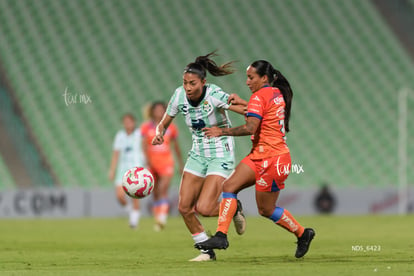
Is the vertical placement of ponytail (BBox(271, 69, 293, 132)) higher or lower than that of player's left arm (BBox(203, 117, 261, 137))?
higher

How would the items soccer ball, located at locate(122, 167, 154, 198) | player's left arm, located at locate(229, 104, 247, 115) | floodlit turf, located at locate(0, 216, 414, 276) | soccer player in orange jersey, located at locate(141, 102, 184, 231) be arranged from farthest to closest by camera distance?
soccer player in orange jersey, located at locate(141, 102, 184, 231) < soccer ball, located at locate(122, 167, 154, 198) < player's left arm, located at locate(229, 104, 247, 115) < floodlit turf, located at locate(0, 216, 414, 276)

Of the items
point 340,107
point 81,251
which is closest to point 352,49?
point 340,107

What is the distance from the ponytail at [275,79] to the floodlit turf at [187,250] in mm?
1472

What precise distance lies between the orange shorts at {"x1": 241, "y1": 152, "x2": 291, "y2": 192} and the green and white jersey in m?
0.50

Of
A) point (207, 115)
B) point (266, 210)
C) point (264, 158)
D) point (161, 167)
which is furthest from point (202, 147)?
point (161, 167)

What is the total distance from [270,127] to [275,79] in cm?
53

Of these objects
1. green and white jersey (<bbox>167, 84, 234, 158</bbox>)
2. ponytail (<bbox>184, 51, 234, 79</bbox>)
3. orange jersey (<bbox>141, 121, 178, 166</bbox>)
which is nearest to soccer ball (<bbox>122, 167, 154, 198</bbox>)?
green and white jersey (<bbox>167, 84, 234, 158</bbox>)

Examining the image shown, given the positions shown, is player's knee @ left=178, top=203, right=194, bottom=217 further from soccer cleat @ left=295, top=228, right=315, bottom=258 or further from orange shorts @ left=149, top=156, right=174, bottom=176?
orange shorts @ left=149, top=156, right=174, bottom=176

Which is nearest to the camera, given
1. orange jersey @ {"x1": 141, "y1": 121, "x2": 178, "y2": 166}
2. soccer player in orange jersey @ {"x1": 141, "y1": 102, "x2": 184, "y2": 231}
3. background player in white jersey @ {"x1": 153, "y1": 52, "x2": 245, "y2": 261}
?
background player in white jersey @ {"x1": 153, "y1": 52, "x2": 245, "y2": 261}

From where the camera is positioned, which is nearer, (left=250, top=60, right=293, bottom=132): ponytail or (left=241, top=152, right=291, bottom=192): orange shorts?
(left=241, top=152, right=291, bottom=192): orange shorts

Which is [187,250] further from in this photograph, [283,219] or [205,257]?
[283,219]

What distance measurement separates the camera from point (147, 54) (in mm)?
21578

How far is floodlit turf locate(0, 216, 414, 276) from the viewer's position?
278 inches

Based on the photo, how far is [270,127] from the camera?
8008 millimetres
